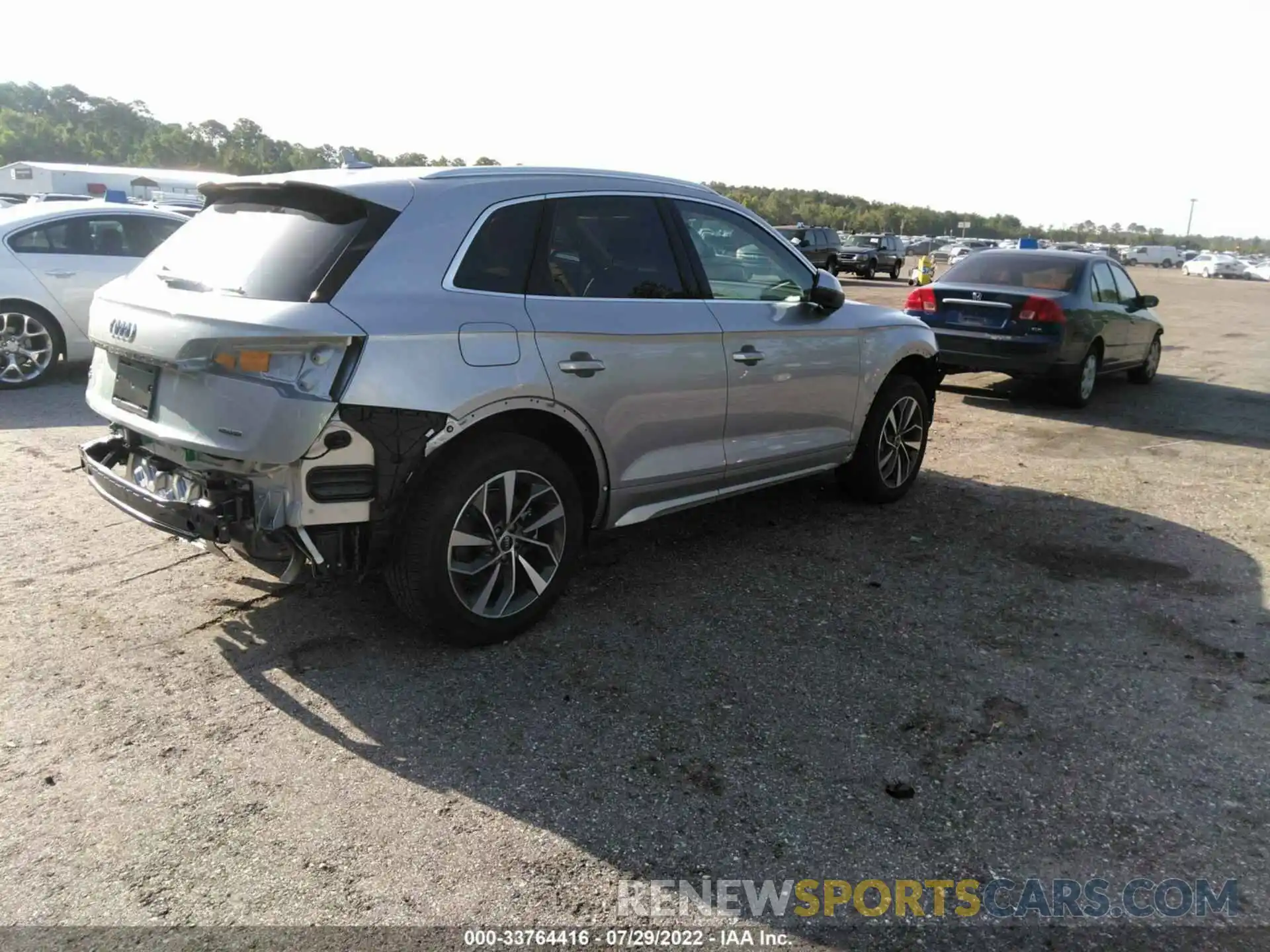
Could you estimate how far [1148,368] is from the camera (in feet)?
41.8

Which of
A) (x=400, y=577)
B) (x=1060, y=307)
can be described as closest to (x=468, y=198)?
(x=400, y=577)

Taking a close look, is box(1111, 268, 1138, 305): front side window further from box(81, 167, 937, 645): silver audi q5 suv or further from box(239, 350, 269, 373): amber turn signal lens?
box(239, 350, 269, 373): amber turn signal lens

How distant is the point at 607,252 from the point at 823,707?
2228 mm

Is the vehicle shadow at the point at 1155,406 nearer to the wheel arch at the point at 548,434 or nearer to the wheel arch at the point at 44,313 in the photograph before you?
the wheel arch at the point at 548,434

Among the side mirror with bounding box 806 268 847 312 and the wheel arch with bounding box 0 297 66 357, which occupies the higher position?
the side mirror with bounding box 806 268 847 312

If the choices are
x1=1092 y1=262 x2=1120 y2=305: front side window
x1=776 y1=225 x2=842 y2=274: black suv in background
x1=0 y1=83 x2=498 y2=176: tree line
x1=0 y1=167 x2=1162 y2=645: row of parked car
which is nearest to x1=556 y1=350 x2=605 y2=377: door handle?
x1=0 y1=167 x2=1162 y2=645: row of parked car

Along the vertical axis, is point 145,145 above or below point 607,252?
above

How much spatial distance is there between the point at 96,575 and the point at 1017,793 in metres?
4.22

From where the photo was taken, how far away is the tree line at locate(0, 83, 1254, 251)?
83438 millimetres

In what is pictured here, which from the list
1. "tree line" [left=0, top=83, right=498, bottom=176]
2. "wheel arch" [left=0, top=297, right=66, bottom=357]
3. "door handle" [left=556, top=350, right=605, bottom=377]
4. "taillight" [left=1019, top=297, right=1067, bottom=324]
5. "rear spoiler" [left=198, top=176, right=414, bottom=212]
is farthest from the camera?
"tree line" [left=0, top=83, right=498, bottom=176]

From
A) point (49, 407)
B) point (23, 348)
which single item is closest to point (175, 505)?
point (49, 407)

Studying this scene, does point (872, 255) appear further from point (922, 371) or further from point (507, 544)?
point (507, 544)

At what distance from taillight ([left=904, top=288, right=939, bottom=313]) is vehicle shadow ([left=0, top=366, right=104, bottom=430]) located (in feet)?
26.7

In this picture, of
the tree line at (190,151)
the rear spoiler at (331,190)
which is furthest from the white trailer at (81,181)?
the rear spoiler at (331,190)
